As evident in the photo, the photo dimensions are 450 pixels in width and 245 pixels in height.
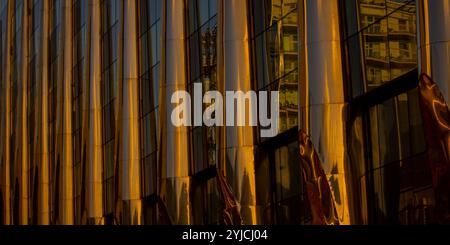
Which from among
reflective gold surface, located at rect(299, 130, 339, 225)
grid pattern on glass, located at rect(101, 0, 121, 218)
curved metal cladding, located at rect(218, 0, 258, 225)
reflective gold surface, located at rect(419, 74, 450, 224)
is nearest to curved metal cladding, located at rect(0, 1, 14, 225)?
grid pattern on glass, located at rect(101, 0, 121, 218)

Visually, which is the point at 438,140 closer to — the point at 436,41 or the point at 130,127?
the point at 436,41

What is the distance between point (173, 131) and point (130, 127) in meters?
4.60

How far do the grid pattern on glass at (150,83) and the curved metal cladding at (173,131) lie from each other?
9.58 feet

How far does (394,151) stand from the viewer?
89.0ft

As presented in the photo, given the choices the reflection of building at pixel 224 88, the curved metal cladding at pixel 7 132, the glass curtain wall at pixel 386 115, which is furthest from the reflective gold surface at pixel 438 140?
the curved metal cladding at pixel 7 132

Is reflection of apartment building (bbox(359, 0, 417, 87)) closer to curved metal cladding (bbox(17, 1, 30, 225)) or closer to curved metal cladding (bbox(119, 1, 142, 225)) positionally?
curved metal cladding (bbox(119, 1, 142, 225))

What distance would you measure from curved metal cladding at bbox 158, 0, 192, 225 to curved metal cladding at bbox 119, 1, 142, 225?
136 inches

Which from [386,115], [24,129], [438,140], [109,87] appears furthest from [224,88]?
[24,129]

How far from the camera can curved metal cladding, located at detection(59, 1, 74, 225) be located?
50125 mm

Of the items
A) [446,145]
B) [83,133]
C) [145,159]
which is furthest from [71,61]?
[446,145]

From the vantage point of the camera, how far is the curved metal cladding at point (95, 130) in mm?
45062

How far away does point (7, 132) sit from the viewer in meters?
67.4

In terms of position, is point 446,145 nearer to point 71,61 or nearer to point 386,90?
point 386,90

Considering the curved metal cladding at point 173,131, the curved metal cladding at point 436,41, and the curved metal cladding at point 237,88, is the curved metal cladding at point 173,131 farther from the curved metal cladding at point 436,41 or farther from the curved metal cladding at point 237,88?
the curved metal cladding at point 436,41
